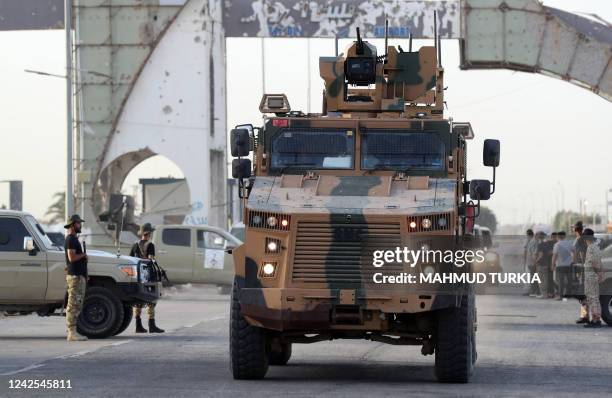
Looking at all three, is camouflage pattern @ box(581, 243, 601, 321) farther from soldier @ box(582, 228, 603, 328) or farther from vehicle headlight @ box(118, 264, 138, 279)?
vehicle headlight @ box(118, 264, 138, 279)

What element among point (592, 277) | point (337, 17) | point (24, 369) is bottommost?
point (24, 369)

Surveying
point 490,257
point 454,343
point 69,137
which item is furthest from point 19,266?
point 490,257

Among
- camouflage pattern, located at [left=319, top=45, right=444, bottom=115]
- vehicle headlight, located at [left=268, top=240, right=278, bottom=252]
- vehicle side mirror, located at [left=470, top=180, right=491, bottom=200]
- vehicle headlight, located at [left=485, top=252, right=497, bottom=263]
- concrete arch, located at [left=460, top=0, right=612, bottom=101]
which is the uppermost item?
concrete arch, located at [left=460, top=0, right=612, bottom=101]

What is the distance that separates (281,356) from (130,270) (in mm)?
6137

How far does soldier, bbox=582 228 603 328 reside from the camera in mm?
27359

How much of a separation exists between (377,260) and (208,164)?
36834 millimetres

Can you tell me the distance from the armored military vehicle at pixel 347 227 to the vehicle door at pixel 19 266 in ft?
24.8

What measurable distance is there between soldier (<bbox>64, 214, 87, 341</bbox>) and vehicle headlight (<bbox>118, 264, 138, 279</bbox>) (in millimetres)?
1278

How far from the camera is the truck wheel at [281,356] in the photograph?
1820cm

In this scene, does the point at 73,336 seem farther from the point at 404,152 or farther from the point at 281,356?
→ the point at 404,152

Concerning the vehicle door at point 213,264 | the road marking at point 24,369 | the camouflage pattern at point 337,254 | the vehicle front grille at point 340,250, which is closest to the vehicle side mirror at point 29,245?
the road marking at point 24,369

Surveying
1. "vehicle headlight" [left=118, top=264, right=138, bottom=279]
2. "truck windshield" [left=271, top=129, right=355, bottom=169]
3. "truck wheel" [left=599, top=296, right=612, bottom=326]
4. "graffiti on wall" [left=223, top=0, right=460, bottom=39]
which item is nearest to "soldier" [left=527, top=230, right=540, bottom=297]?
"graffiti on wall" [left=223, top=0, right=460, bottom=39]

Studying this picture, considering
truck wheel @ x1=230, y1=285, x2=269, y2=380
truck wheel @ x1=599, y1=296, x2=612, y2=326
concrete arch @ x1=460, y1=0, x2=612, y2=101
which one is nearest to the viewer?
truck wheel @ x1=230, y1=285, x2=269, y2=380

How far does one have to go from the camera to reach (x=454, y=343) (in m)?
15.7
